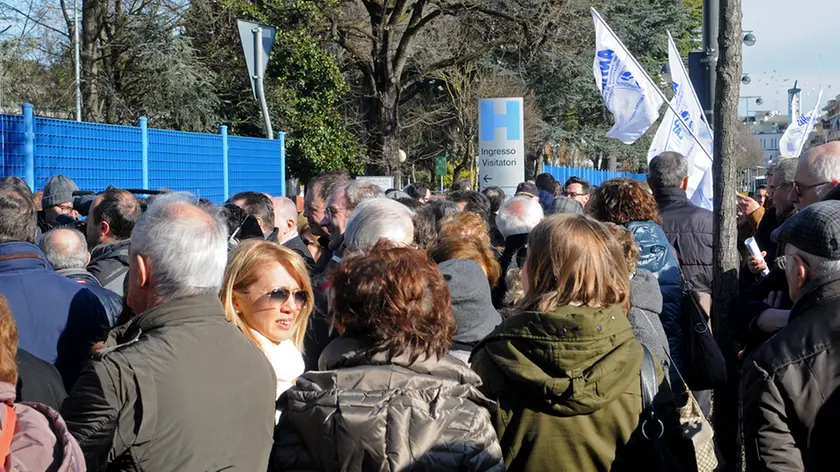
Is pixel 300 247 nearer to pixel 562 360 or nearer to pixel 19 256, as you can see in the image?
pixel 19 256

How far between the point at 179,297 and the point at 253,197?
3.47 meters

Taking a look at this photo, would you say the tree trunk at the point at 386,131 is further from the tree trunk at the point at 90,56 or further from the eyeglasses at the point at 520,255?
the eyeglasses at the point at 520,255

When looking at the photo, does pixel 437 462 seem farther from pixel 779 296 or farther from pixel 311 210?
pixel 311 210

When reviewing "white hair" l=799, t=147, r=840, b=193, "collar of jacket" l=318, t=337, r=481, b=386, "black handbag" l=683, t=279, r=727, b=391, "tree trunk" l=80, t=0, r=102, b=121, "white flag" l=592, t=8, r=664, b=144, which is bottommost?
"black handbag" l=683, t=279, r=727, b=391

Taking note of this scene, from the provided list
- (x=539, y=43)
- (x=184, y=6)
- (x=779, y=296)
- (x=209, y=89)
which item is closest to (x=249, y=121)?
(x=209, y=89)

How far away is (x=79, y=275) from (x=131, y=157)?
606cm

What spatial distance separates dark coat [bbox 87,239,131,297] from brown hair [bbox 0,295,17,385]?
2207 mm

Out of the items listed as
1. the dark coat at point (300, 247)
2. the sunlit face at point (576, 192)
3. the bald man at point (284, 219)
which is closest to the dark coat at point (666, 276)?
the dark coat at point (300, 247)

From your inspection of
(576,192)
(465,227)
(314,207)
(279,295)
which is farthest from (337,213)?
(576,192)

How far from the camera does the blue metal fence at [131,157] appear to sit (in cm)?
833

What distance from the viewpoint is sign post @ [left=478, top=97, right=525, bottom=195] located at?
15172 mm

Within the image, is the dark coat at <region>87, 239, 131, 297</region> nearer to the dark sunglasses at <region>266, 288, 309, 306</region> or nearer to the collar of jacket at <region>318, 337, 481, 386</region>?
the dark sunglasses at <region>266, 288, 309, 306</region>

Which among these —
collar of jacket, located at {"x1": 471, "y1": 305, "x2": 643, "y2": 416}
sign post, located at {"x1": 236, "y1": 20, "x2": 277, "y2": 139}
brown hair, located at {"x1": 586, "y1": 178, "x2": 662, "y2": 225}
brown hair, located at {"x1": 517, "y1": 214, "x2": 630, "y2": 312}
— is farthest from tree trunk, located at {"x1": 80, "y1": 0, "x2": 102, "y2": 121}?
collar of jacket, located at {"x1": 471, "y1": 305, "x2": 643, "y2": 416}

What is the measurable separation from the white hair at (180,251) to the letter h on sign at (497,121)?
12518 millimetres
